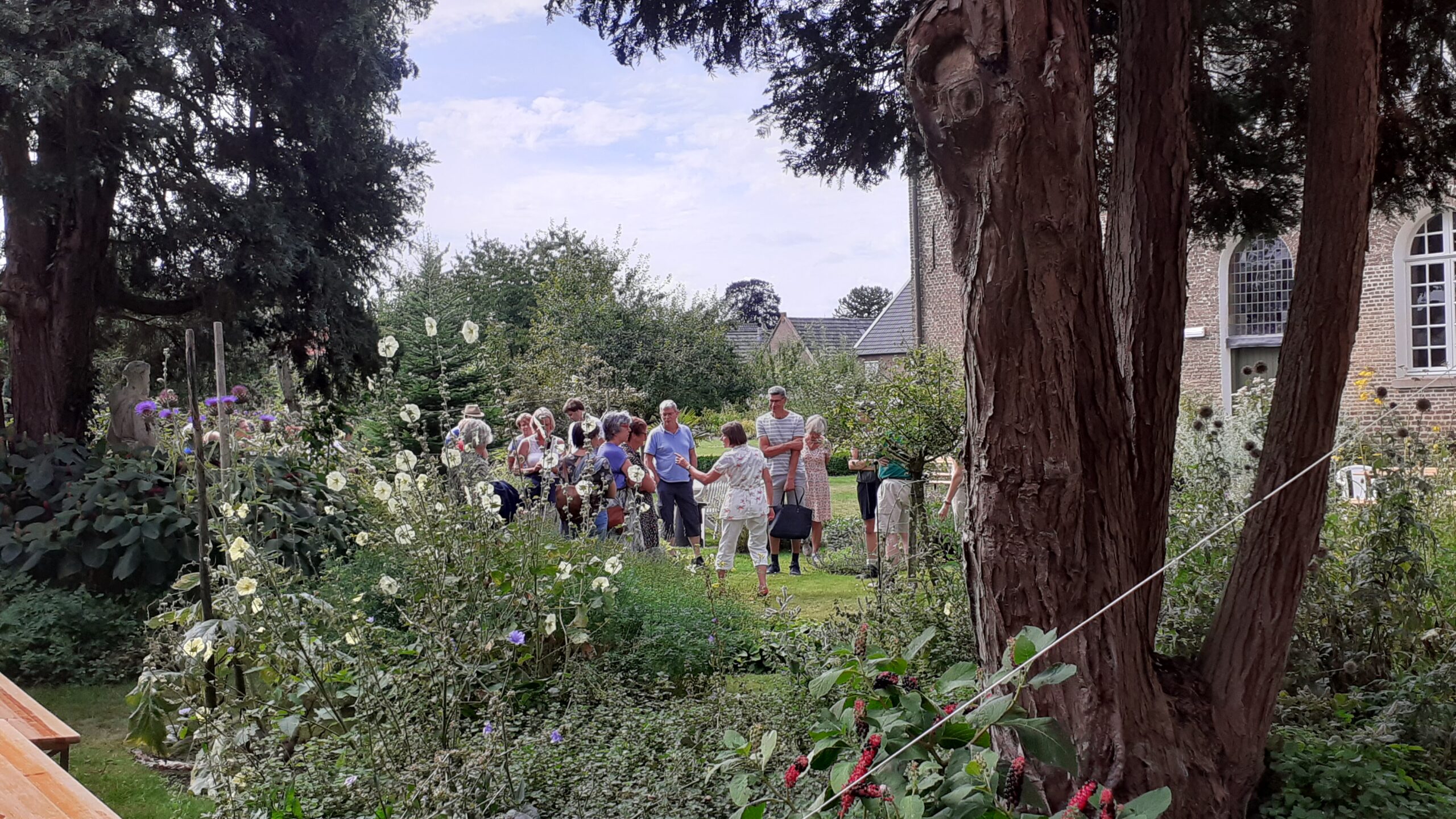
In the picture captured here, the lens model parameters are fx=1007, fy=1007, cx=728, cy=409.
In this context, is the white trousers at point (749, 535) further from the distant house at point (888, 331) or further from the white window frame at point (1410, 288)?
the distant house at point (888, 331)

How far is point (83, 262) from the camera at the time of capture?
7.66m

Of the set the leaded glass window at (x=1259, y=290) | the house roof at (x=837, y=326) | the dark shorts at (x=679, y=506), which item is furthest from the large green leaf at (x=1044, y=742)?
the house roof at (x=837, y=326)

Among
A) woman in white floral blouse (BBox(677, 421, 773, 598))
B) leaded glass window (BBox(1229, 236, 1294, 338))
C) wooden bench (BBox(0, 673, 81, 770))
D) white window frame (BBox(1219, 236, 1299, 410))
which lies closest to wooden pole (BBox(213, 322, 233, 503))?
wooden bench (BBox(0, 673, 81, 770))

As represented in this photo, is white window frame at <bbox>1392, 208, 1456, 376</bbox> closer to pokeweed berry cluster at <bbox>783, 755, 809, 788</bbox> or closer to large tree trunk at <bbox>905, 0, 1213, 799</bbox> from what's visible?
large tree trunk at <bbox>905, 0, 1213, 799</bbox>

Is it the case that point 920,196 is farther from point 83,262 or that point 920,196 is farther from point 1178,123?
point 1178,123

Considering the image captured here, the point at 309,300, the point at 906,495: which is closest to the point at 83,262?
the point at 309,300

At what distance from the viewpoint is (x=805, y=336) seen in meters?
34.1

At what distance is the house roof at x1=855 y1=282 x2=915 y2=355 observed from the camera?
30406mm

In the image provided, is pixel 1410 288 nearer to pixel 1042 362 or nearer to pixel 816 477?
pixel 816 477

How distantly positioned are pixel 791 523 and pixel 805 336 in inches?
997

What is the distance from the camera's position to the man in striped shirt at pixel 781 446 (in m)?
9.29

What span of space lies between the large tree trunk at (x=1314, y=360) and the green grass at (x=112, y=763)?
141 inches

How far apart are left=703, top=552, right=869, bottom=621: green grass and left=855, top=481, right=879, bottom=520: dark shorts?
62 cm

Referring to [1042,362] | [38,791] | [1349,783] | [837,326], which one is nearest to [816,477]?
[1349,783]
